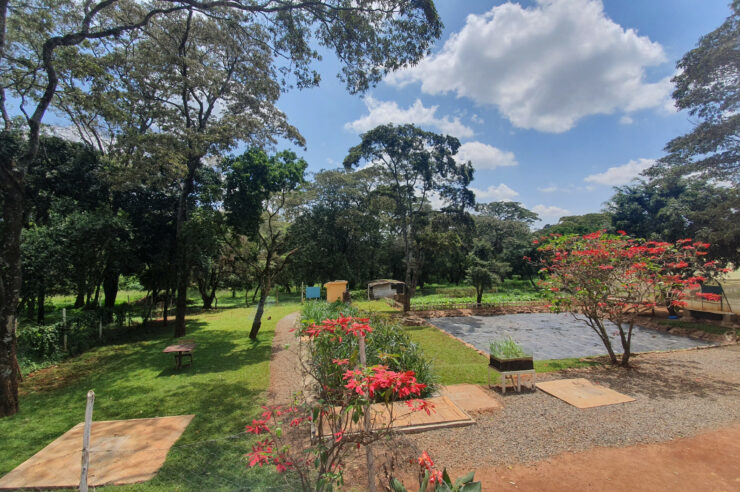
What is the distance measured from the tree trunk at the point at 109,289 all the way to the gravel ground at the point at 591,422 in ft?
41.0

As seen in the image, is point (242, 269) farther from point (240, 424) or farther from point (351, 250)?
point (240, 424)

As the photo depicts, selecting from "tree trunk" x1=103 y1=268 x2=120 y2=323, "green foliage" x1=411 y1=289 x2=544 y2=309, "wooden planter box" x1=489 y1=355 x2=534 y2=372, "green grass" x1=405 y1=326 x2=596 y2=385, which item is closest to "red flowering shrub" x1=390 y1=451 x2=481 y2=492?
"wooden planter box" x1=489 y1=355 x2=534 y2=372

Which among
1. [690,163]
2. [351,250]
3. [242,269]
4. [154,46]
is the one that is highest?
[154,46]

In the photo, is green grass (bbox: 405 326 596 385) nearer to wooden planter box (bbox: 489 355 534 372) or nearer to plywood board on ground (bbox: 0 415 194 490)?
wooden planter box (bbox: 489 355 534 372)

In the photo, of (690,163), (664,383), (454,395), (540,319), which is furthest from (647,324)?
(454,395)

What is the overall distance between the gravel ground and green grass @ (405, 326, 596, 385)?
0.89 metres

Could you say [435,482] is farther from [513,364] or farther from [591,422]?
[513,364]

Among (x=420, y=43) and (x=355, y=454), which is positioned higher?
(x=420, y=43)

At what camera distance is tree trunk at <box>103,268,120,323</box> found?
37.2ft

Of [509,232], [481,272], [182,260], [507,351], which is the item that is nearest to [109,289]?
[182,260]

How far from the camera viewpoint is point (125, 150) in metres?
8.91

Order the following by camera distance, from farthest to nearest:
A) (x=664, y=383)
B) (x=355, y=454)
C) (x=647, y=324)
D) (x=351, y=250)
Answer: (x=351, y=250), (x=647, y=324), (x=664, y=383), (x=355, y=454)

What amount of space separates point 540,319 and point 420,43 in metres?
14.7

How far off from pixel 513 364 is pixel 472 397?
100cm
